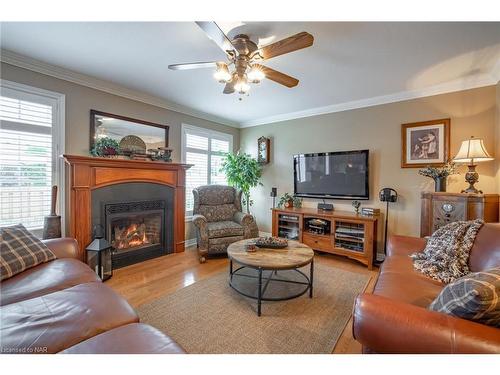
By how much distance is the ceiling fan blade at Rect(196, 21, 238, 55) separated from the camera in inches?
56.9

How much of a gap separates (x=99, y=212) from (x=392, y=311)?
3.14m

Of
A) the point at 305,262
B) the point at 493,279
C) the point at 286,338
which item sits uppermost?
the point at 493,279

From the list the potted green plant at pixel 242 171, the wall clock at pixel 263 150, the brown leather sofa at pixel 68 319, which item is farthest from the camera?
the wall clock at pixel 263 150

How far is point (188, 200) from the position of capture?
13.8 ft

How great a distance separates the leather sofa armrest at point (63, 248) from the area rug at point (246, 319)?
772mm

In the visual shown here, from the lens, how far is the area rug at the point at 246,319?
161cm

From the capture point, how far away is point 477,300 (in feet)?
2.98

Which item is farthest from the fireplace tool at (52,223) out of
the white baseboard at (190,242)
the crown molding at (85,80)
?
the white baseboard at (190,242)

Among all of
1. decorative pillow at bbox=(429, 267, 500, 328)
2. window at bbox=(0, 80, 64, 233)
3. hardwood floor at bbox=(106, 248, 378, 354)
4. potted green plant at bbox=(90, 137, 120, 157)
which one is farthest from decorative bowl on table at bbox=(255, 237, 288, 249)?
window at bbox=(0, 80, 64, 233)

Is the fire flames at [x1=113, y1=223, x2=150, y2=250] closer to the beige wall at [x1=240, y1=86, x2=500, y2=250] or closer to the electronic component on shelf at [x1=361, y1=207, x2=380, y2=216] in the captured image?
the beige wall at [x1=240, y1=86, x2=500, y2=250]

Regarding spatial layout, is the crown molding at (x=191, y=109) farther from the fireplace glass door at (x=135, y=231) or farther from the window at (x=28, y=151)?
the fireplace glass door at (x=135, y=231)

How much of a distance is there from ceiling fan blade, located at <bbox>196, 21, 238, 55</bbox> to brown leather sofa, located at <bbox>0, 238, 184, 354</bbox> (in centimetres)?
175
